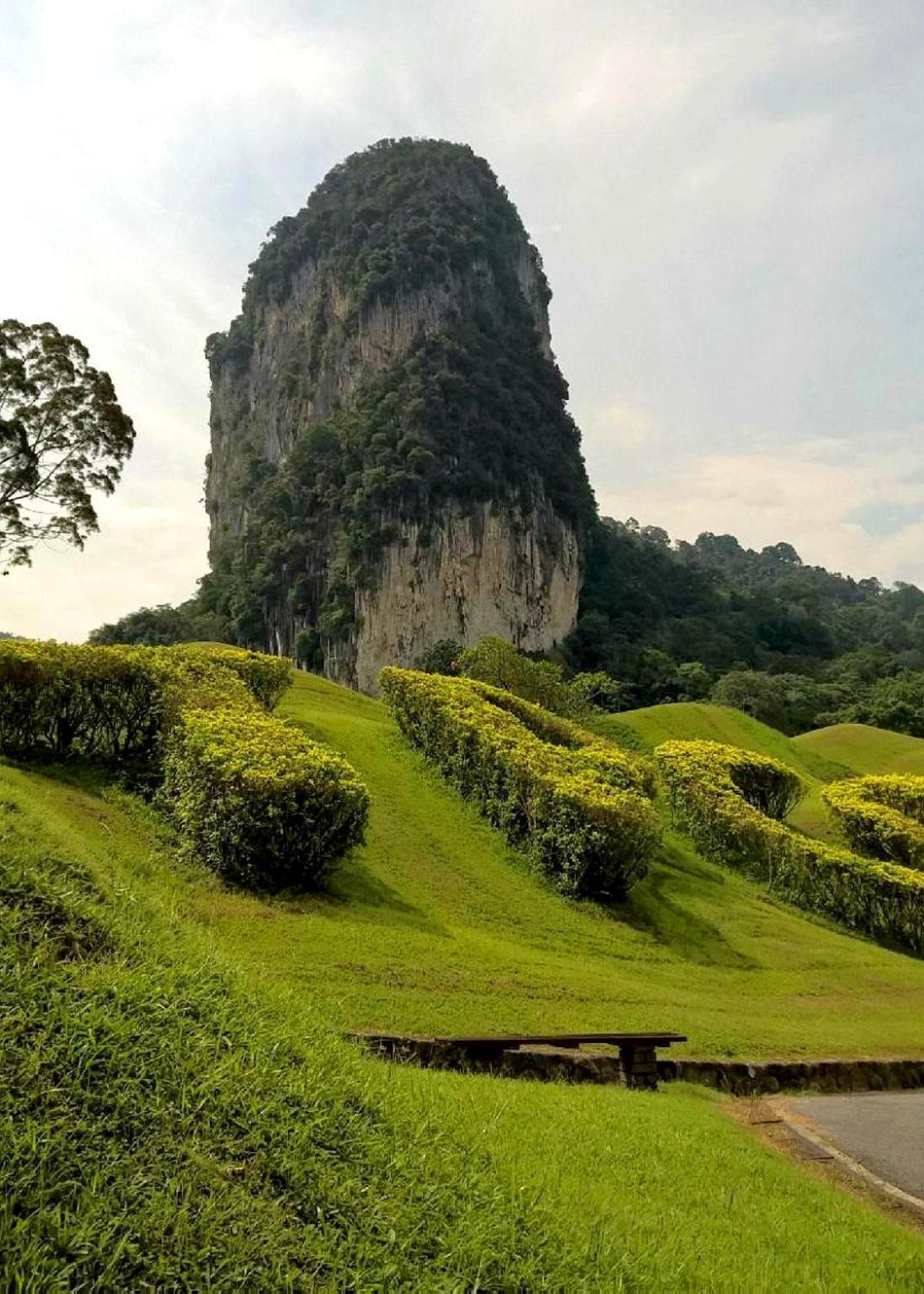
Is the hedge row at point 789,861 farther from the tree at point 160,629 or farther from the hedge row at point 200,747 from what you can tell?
the tree at point 160,629

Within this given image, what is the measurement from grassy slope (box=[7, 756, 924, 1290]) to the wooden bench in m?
0.77

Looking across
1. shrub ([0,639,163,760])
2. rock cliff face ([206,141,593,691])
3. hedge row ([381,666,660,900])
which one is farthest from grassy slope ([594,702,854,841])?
rock cliff face ([206,141,593,691])

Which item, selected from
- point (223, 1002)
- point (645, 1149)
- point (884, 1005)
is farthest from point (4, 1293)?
point (884, 1005)

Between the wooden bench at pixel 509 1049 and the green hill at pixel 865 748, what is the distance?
96.1ft

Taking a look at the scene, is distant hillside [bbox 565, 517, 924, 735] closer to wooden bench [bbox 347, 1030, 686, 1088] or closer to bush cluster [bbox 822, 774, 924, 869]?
bush cluster [bbox 822, 774, 924, 869]

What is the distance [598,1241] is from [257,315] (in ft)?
325

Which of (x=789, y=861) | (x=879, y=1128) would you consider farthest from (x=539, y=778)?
(x=879, y=1128)

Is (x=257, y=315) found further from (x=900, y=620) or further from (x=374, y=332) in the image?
(x=900, y=620)

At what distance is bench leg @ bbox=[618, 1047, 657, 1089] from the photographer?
7.03m

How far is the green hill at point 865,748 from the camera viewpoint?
1378 inches

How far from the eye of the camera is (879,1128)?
7.08 meters

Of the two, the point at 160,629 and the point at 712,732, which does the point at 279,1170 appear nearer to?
the point at 712,732

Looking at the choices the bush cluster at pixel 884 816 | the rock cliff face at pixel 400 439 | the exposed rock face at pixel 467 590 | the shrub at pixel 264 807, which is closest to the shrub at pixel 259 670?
the shrub at pixel 264 807

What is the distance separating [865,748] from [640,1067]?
33.8 meters
